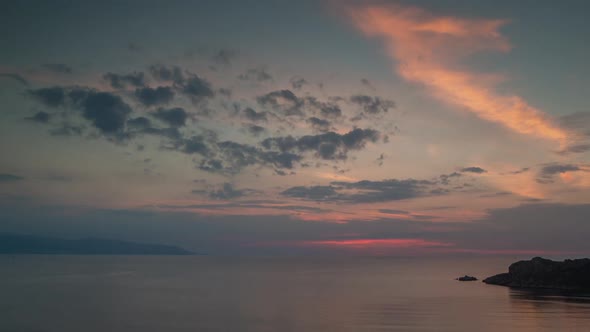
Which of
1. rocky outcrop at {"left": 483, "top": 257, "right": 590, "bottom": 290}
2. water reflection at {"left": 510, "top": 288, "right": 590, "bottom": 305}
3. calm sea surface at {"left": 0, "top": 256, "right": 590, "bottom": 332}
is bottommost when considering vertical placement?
calm sea surface at {"left": 0, "top": 256, "right": 590, "bottom": 332}

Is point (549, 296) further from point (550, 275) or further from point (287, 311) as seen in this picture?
point (287, 311)

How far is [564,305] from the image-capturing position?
6306 cm

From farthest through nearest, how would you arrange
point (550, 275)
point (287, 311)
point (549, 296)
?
point (550, 275) → point (549, 296) → point (287, 311)

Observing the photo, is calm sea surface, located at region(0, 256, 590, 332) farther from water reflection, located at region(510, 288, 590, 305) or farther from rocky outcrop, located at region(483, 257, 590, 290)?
rocky outcrop, located at region(483, 257, 590, 290)

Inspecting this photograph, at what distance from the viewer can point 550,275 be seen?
88562 mm

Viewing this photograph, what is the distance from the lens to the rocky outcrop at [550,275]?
83.8 m

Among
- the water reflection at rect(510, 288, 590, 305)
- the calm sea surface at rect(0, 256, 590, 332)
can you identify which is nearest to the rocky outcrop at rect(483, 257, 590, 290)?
the water reflection at rect(510, 288, 590, 305)

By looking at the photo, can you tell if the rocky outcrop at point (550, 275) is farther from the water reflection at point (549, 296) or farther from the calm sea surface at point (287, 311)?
the calm sea surface at point (287, 311)

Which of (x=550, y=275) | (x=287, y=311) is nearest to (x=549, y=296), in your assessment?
(x=550, y=275)

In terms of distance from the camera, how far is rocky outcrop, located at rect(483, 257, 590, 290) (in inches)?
3297

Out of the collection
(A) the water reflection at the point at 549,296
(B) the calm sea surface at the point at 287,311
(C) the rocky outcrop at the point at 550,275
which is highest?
(C) the rocky outcrop at the point at 550,275

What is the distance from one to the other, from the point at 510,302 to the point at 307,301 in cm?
3515

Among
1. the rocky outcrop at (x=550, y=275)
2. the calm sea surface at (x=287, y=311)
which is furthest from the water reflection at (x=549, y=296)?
the rocky outcrop at (x=550, y=275)

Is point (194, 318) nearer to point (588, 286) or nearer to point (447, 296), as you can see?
point (447, 296)
